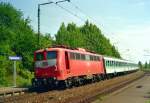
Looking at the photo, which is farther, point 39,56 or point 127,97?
point 39,56

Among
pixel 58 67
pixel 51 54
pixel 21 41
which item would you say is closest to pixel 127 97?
pixel 58 67

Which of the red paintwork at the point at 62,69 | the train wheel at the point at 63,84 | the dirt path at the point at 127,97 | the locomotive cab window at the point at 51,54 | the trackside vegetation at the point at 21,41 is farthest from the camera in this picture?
the trackside vegetation at the point at 21,41

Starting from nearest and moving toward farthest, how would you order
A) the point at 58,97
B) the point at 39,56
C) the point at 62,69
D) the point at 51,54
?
the point at 58,97, the point at 62,69, the point at 51,54, the point at 39,56

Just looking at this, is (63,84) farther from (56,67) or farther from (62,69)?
(56,67)

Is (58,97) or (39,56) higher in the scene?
(39,56)

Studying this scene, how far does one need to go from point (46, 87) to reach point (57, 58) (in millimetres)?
4235

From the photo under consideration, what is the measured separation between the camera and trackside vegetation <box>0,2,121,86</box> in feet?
142

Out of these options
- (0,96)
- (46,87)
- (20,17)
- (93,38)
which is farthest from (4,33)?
(93,38)

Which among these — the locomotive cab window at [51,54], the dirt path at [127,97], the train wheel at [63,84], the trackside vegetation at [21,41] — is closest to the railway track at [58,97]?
the dirt path at [127,97]

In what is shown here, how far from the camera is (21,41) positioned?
167 feet

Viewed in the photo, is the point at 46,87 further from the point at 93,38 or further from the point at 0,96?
the point at 93,38

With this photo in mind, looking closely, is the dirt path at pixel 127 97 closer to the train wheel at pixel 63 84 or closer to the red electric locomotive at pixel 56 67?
the train wheel at pixel 63 84

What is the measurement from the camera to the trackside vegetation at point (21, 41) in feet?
142

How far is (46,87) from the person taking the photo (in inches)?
1304
